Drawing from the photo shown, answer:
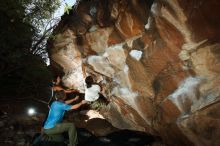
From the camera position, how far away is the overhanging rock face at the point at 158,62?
23.2 feet

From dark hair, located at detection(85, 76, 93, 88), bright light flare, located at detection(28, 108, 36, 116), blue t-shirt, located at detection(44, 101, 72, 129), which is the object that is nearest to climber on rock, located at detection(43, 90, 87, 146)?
blue t-shirt, located at detection(44, 101, 72, 129)

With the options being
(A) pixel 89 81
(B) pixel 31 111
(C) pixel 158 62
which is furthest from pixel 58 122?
(B) pixel 31 111

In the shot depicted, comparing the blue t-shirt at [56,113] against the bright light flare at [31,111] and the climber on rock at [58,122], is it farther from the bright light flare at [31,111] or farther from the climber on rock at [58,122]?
the bright light flare at [31,111]

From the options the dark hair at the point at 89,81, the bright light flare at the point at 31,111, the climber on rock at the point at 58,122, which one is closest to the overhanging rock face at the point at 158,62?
the dark hair at the point at 89,81

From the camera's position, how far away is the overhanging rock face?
23.2 feet

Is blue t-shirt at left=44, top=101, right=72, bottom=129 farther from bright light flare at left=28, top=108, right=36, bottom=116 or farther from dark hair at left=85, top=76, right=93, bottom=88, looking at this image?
bright light flare at left=28, top=108, right=36, bottom=116

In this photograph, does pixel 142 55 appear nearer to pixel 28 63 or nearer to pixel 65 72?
pixel 65 72

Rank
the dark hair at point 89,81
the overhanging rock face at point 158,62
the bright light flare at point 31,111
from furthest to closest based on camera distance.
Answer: the bright light flare at point 31,111 < the dark hair at point 89,81 < the overhanging rock face at point 158,62

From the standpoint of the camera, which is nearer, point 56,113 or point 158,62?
point 158,62

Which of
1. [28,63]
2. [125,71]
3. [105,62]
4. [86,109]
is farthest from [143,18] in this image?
[28,63]

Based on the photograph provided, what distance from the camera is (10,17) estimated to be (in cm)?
1255

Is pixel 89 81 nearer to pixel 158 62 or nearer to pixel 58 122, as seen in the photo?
pixel 58 122

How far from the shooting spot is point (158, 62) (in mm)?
8227

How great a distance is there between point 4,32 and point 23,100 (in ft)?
11.2
